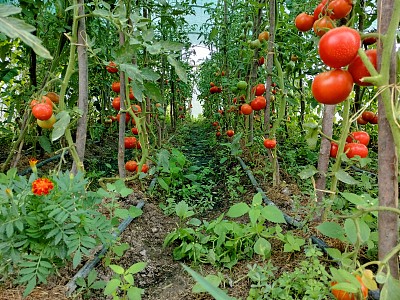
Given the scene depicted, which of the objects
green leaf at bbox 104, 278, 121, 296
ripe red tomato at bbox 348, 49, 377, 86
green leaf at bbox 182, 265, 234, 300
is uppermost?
ripe red tomato at bbox 348, 49, 377, 86

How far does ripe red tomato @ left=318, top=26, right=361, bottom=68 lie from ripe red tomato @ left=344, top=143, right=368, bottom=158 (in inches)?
27.7

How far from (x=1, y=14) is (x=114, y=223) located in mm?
942

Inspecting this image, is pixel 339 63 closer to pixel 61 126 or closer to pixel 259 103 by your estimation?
pixel 61 126

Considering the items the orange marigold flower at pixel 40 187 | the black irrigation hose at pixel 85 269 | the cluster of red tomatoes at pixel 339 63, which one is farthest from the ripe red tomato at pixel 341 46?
the black irrigation hose at pixel 85 269

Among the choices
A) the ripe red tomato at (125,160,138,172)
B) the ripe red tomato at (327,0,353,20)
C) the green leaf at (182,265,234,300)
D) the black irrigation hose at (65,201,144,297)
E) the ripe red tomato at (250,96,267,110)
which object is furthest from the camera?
the ripe red tomato at (250,96,267,110)

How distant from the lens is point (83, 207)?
1301 millimetres

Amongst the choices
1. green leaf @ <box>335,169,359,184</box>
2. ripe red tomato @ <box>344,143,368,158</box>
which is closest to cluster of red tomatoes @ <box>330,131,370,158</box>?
ripe red tomato @ <box>344,143,368,158</box>

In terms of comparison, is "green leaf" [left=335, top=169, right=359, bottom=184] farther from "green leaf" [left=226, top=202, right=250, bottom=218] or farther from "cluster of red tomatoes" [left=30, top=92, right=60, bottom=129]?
"cluster of red tomatoes" [left=30, top=92, right=60, bottom=129]

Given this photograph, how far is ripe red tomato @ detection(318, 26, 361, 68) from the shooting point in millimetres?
857

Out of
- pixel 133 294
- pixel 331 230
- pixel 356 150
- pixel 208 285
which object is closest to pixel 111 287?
pixel 133 294

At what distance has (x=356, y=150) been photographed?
1.50m

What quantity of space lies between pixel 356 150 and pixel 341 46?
0.75m

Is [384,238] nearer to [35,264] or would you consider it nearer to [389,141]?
[389,141]

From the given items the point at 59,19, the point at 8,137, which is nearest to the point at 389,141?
the point at 59,19
